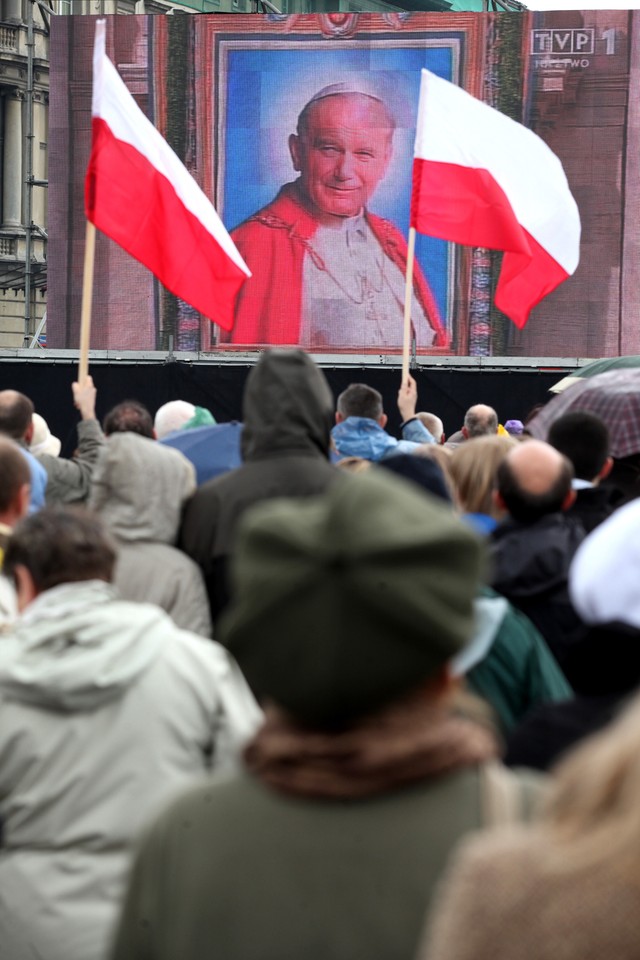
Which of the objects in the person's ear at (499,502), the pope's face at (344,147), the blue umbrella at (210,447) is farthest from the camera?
the pope's face at (344,147)

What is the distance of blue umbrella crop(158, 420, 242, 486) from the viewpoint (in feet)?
20.0

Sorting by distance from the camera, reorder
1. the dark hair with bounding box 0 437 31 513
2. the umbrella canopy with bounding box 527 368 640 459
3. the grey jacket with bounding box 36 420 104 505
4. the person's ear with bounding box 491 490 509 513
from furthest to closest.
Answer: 1. the umbrella canopy with bounding box 527 368 640 459
2. the grey jacket with bounding box 36 420 104 505
3. the person's ear with bounding box 491 490 509 513
4. the dark hair with bounding box 0 437 31 513

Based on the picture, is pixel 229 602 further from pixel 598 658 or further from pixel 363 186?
pixel 363 186

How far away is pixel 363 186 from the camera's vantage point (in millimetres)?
21703

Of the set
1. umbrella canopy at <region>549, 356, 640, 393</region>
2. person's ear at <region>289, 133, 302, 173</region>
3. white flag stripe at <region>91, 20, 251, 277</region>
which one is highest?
person's ear at <region>289, 133, 302, 173</region>

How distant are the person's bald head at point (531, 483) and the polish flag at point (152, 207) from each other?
4.19m

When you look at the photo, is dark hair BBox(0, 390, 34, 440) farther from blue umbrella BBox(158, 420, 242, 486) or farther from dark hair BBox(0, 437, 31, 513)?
dark hair BBox(0, 437, 31, 513)

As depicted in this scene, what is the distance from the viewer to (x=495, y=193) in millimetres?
9203

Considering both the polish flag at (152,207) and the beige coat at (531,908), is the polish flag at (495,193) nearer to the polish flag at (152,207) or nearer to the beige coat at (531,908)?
the polish flag at (152,207)

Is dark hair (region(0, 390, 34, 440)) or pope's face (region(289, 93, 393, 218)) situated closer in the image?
dark hair (region(0, 390, 34, 440))

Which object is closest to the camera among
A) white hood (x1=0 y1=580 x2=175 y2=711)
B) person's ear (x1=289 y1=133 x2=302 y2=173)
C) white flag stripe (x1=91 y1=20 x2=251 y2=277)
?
white hood (x1=0 y1=580 x2=175 y2=711)

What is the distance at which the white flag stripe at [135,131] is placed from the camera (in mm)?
8359

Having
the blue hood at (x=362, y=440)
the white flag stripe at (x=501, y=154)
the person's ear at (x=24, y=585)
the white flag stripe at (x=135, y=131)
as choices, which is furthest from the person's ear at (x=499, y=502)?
the white flag stripe at (x=501, y=154)

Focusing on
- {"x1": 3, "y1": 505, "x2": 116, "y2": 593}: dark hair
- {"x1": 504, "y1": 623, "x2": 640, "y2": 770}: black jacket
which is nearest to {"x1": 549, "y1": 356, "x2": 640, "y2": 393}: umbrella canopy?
{"x1": 3, "y1": 505, "x2": 116, "y2": 593}: dark hair
